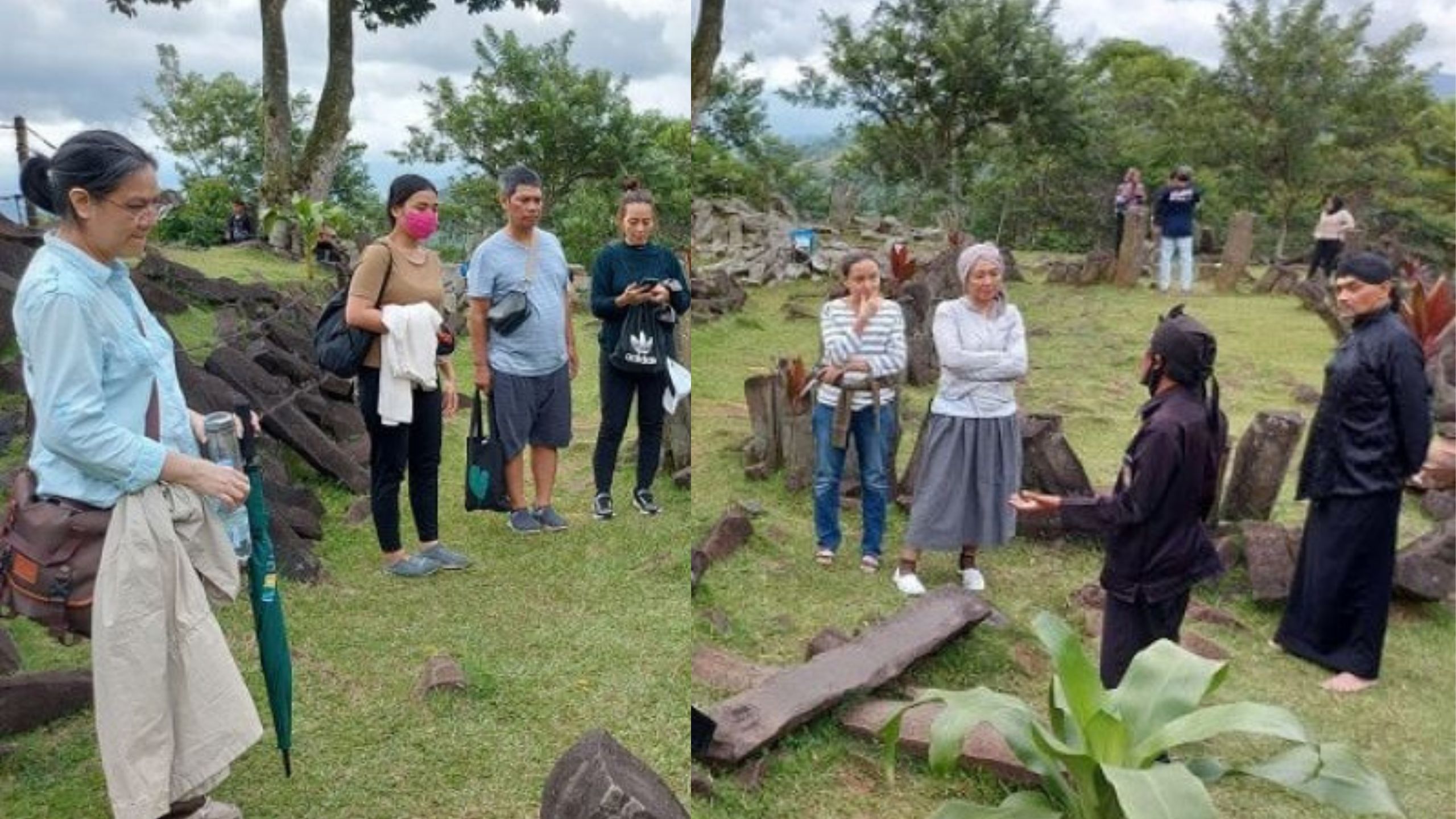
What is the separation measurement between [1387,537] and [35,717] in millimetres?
3510

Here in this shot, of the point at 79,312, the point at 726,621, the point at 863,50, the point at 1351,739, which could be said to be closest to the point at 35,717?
the point at 79,312

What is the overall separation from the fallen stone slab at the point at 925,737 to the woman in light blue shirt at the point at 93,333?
122 centimetres

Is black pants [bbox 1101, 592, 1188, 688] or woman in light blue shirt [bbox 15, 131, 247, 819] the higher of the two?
woman in light blue shirt [bbox 15, 131, 247, 819]

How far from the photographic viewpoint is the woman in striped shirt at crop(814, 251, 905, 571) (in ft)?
7.14

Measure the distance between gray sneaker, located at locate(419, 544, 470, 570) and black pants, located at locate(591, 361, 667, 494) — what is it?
0.81ft

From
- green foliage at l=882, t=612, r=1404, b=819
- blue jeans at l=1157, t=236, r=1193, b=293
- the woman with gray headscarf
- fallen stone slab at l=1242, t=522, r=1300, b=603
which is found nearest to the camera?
green foliage at l=882, t=612, r=1404, b=819

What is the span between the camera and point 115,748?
1.70m

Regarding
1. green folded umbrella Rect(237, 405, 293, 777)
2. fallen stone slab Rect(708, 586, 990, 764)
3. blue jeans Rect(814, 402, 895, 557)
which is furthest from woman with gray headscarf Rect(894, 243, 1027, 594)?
green folded umbrella Rect(237, 405, 293, 777)

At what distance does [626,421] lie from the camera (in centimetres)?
158

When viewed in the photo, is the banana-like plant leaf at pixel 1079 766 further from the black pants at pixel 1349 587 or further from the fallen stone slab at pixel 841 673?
the black pants at pixel 1349 587

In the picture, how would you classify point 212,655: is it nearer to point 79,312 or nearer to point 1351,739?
point 79,312

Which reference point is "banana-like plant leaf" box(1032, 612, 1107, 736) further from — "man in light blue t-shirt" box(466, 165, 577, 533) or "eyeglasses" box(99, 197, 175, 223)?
"eyeglasses" box(99, 197, 175, 223)

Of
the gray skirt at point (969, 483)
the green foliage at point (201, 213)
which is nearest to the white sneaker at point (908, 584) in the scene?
the gray skirt at point (969, 483)

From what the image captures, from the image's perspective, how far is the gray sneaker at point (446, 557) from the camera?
1680mm
